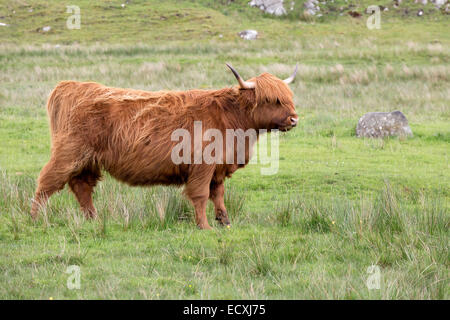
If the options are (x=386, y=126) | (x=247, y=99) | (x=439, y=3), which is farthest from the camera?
(x=439, y=3)

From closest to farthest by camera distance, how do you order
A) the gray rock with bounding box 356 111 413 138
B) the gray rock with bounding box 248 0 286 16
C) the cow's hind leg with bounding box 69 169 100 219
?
the cow's hind leg with bounding box 69 169 100 219 → the gray rock with bounding box 356 111 413 138 → the gray rock with bounding box 248 0 286 16

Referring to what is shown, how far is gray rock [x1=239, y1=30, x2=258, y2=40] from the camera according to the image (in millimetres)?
23606

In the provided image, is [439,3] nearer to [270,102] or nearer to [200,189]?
[270,102]

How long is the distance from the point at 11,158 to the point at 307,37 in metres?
16.6

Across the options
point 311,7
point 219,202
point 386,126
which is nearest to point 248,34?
point 311,7

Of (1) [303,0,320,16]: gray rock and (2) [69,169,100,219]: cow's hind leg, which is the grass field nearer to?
(2) [69,169,100,219]: cow's hind leg

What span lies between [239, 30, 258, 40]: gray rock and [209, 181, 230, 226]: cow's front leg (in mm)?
18618

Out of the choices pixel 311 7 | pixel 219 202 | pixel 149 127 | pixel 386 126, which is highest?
pixel 149 127

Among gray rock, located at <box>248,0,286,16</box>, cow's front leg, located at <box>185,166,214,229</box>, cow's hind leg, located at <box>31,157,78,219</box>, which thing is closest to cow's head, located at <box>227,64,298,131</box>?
cow's front leg, located at <box>185,166,214,229</box>

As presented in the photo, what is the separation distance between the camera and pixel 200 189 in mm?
5242

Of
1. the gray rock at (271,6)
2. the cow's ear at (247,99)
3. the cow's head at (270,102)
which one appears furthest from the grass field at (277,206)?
the gray rock at (271,6)

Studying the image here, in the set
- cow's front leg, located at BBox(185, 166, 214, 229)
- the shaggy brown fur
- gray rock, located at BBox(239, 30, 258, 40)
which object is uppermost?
the shaggy brown fur

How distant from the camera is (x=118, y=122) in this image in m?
5.32

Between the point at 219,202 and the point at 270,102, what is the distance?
1049 millimetres
